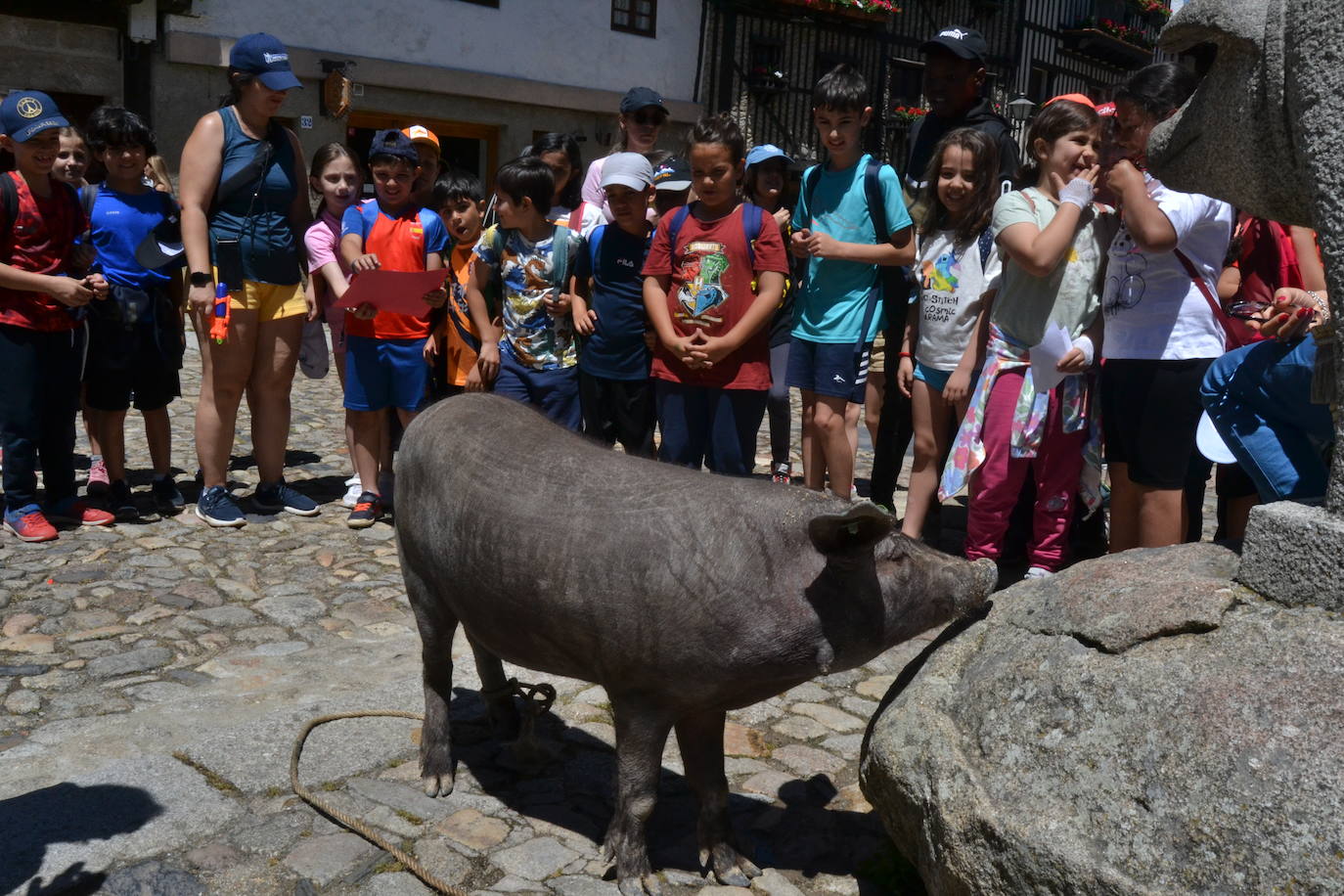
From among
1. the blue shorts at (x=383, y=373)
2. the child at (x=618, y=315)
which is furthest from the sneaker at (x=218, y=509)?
the child at (x=618, y=315)

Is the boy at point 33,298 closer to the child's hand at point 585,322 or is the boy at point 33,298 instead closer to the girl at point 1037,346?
the child's hand at point 585,322

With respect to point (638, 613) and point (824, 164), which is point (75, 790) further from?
point (824, 164)

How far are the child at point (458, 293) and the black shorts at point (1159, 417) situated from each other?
3.16 metres

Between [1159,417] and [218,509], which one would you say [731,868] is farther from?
[218,509]

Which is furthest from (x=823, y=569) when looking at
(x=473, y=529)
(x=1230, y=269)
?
(x=1230, y=269)

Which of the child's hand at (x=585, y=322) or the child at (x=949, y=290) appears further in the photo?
the child's hand at (x=585, y=322)

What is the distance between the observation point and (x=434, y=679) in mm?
3895

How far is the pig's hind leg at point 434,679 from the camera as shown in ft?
12.5

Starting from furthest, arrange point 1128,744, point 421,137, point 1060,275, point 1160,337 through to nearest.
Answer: point 421,137 < point 1060,275 < point 1160,337 < point 1128,744

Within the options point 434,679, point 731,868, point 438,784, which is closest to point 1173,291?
point 731,868

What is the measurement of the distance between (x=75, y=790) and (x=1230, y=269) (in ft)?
16.3

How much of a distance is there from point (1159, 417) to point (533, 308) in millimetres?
2955

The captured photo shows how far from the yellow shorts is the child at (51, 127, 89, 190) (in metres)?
1.34

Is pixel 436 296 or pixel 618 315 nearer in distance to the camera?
pixel 618 315
